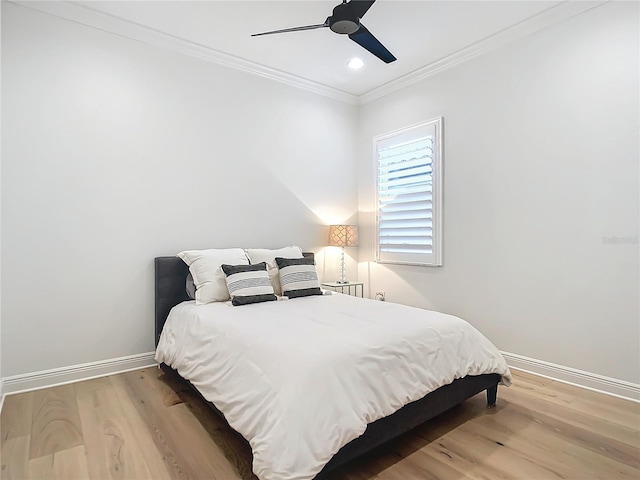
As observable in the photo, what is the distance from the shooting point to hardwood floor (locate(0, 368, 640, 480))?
1823mm

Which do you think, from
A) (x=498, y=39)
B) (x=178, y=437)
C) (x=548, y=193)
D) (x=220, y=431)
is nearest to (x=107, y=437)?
(x=178, y=437)

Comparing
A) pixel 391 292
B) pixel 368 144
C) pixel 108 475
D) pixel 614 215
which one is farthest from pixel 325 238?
pixel 108 475

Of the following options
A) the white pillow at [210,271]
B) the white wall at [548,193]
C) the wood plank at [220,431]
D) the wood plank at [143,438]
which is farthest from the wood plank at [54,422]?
the white wall at [548,193]

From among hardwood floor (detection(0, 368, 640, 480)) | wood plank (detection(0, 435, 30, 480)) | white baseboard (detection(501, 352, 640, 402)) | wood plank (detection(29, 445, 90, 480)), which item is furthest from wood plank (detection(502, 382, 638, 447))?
wood plank (detection(0, 435, 30, 480))

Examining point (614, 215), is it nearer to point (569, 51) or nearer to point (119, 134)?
point (569, 51)

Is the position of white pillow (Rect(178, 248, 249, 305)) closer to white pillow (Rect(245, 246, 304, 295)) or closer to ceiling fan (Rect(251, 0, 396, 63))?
white pillow (Rect(245, 246, 304, 295))

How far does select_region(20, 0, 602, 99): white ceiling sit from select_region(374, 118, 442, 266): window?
0.74m

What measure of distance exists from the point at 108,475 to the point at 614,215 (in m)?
3.52

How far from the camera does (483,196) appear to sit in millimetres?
→ 3523

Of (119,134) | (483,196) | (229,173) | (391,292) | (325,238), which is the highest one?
(119,134)

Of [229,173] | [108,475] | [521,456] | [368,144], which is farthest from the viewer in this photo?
[368,144]

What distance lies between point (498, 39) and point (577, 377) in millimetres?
2923

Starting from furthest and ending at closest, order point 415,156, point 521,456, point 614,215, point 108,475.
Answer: point 415,156 → point 614,215 → point 521,456 → point 108,475

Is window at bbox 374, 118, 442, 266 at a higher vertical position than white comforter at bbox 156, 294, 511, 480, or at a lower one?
higher
